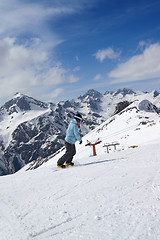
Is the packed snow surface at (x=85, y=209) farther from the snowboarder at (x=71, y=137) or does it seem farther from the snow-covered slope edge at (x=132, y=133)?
the snow-covered slope edge at (x=132, y=133)

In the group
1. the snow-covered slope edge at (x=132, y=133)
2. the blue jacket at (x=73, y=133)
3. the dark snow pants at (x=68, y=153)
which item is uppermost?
the blue jacket at (x=73, y=133)

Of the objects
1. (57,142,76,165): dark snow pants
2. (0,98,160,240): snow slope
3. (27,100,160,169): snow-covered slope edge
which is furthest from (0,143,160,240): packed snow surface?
(27,100,160,169): snow-covered slope edge

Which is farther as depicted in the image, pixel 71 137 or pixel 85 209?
pixel 71 137

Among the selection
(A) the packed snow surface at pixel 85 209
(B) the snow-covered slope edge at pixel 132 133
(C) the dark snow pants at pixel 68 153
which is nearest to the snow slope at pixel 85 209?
(A) the packed snow surface at pixel 85 209

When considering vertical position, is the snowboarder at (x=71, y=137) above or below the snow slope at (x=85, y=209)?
above

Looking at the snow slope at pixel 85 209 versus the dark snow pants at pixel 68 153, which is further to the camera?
the dark snow pants at pixel 68 153

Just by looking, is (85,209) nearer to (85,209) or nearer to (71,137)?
(85,209)

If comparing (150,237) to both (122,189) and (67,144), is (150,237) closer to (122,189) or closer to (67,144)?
(122,189)

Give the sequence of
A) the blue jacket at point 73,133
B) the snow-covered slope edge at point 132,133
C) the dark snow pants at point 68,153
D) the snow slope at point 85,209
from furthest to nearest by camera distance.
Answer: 1. the snow-covered slope edge at point 132,133
2. the dark snow pants at point 68,153
3. the blue jacket at point 73,133
4. the snow slope at point 85,209

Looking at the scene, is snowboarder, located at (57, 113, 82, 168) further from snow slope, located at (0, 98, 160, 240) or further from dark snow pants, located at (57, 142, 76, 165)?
snow slope, located at (0, 98, 160, 240)

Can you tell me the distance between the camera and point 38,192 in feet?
17.5

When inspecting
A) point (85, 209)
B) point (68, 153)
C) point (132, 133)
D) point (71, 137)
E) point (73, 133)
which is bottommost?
point (132, 133)

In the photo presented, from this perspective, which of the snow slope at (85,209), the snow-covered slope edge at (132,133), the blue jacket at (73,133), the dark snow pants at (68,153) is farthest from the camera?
the snow-covered slope edge at (132,133)

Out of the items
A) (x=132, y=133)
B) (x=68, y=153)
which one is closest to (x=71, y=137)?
(x=68, y=153)
